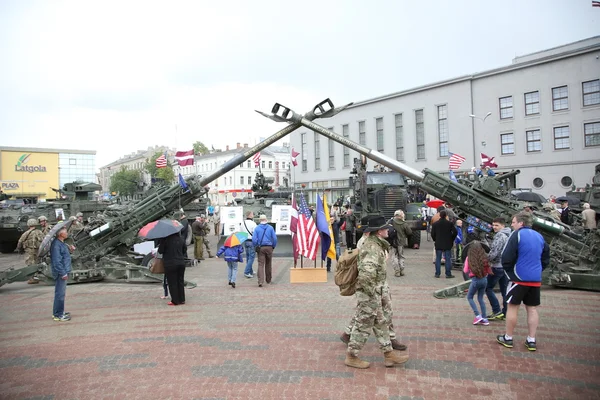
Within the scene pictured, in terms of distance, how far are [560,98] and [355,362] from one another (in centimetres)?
3289

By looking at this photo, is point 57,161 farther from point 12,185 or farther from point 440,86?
point 440,86

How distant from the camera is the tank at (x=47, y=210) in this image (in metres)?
17.5

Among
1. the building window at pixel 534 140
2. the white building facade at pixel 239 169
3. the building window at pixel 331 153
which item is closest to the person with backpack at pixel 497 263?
the building window at pixel 534 140

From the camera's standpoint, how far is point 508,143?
3491 centimetres

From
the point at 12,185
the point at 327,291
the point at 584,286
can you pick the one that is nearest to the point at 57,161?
the point at 12,185

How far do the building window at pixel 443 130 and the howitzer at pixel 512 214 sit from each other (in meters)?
27.9

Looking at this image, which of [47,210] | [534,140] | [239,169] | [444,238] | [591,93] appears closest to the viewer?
[444,238]

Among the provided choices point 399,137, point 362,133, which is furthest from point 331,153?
point 399,137

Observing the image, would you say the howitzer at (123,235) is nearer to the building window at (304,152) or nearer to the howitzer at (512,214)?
the howitzer at (512,214)

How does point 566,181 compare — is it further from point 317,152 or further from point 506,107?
point 317,152

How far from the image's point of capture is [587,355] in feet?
17.9

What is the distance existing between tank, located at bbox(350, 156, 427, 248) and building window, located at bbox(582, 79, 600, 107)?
1980 cm

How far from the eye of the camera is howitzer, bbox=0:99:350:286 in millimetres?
10875

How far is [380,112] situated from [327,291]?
3503 cm
